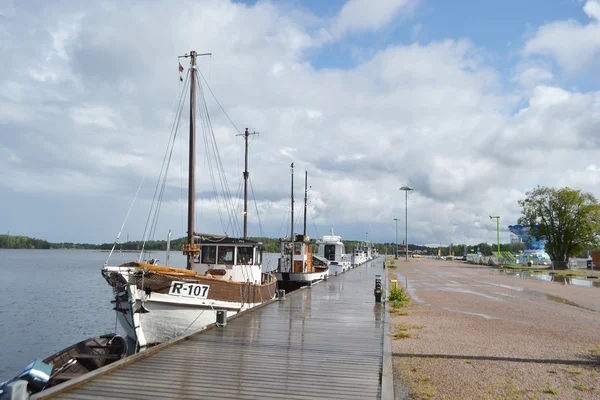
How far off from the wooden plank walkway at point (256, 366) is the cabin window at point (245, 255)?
16.7ft

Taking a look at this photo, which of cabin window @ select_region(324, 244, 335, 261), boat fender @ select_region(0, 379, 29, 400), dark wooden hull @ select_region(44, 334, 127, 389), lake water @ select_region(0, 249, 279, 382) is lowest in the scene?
lake water @ select_region(0, 249, 279, 382)

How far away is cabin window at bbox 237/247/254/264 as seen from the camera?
17.9 metres

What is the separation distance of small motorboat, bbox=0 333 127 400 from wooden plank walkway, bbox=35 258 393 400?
1.82 metres

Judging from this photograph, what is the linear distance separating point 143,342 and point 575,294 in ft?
75.0

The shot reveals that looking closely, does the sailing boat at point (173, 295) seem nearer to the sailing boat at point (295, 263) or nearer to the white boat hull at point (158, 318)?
the white boat hull at point (158, 318)

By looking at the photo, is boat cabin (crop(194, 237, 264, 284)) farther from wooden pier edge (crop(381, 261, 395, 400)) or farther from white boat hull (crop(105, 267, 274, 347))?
wooden pier edge (crop(381, 261, 395, 400))

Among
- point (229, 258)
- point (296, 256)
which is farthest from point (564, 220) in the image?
point (229, 258)

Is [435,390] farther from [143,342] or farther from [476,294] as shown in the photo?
[476,294]

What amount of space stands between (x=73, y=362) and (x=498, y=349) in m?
10.1

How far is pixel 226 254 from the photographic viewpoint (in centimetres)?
Answer: 1794

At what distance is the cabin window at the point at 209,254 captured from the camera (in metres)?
17.9

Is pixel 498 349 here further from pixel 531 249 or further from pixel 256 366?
pixel 531 249

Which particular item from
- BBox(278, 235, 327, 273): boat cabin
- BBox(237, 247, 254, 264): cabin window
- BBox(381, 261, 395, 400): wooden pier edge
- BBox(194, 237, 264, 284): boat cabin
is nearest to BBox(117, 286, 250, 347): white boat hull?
BBox(194, 237, 264, 284): boat cabin

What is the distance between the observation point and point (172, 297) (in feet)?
43.4
